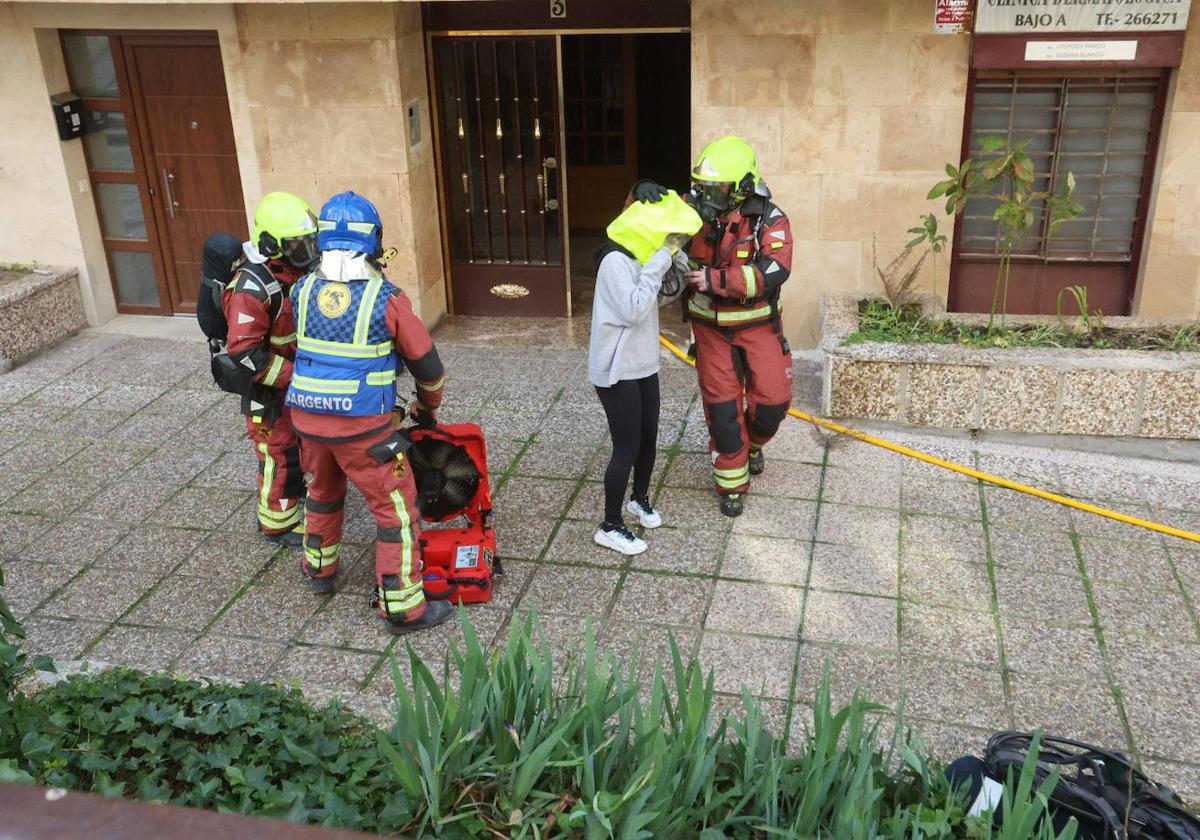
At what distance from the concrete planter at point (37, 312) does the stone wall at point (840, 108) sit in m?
4.84

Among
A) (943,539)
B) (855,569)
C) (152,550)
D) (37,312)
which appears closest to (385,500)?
(152,550)

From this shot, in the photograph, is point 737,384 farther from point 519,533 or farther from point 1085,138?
point 1085,138

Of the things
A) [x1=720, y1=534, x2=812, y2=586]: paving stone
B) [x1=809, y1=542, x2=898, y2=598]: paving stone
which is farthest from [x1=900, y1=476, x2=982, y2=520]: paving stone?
[x1=720, y1=534, x2=812, y2=586]: paving stone

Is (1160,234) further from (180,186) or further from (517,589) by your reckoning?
(180,186)

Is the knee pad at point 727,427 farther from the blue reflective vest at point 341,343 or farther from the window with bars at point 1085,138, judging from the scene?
the window with bars at point 1085,138

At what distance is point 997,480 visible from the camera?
5.99 m

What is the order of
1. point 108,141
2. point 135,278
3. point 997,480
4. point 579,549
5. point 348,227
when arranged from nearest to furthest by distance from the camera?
point 348,227 → point 579,549 → point 997,480 → point 108,141 → point 135,278

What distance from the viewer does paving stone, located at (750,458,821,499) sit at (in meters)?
5.99

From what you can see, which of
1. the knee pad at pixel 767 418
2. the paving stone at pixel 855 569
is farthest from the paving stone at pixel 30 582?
the paving stone at pixel 855 569

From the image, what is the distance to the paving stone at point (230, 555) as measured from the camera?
5.38 m

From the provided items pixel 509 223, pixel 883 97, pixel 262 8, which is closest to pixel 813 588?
pixel 883 97

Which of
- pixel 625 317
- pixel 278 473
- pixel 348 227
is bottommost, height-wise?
pixel 278 473

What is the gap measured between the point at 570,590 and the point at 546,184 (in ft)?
13.5

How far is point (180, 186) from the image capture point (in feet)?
28.1
